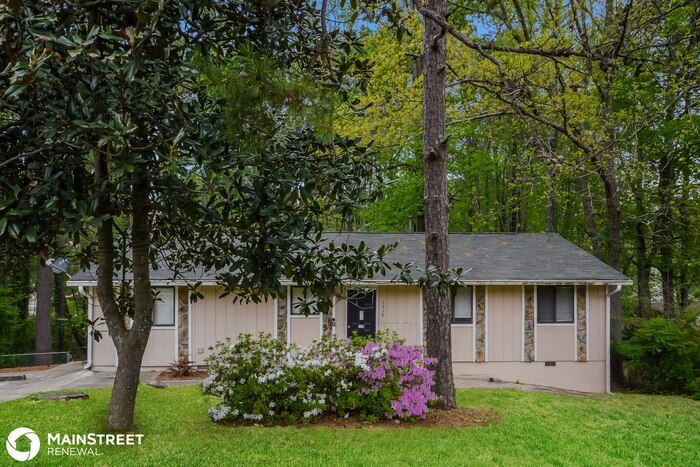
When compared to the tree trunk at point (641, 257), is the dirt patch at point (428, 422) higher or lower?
lower

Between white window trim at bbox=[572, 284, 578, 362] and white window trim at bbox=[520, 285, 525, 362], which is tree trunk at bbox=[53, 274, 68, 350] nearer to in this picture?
white window trim at bbox=[520, 285, 525, 362]

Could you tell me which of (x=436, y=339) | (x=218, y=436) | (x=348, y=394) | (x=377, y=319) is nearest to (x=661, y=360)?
(x=377, y=319)

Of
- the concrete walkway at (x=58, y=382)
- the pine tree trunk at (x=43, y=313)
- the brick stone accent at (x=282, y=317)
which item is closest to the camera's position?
the concrete walkway at (x=58, y=382)

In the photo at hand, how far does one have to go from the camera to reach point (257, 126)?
4129 millimetres

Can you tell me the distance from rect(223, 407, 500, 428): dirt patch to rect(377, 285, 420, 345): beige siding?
5.07m

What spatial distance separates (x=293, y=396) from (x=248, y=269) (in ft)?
9.30

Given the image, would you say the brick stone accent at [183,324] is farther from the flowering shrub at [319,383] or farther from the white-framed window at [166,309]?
the flowering shrub at [319,383]

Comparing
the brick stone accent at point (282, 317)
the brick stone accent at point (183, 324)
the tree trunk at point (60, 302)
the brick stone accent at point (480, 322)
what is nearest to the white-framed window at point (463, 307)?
the brick stone accent at point (480, 322)

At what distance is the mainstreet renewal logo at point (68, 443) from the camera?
5.16 m

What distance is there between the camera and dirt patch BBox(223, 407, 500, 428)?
6844 mm

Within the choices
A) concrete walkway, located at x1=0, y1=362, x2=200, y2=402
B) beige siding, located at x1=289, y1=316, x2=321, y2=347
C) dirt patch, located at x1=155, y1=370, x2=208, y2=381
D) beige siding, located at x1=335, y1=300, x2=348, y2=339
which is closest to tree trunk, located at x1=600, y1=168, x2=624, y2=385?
beige siding, located at x1=335, y1=300, x2=348, y2=339

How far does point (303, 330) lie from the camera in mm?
12617

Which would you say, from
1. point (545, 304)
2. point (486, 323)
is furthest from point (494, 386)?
point (545, 304)

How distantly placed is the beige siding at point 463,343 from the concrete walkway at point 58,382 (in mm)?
5787
